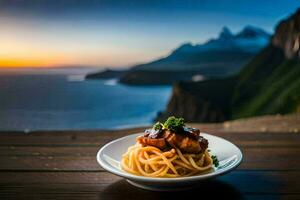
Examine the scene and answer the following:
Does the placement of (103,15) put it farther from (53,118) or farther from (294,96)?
(294,96)

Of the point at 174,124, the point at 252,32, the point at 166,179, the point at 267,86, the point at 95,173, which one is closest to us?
the point at 166,179

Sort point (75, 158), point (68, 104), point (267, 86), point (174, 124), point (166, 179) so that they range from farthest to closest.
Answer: point (267, 86)
point (68, 104)
point (75, 158)
point (174, 124)
point (166, 179)

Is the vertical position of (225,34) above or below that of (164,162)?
above

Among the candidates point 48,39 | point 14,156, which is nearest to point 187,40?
point 48,39

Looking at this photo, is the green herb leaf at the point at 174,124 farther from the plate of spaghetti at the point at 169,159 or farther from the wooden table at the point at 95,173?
the wooden table at the point at 95,173

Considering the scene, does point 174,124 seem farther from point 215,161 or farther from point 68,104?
point 68,104

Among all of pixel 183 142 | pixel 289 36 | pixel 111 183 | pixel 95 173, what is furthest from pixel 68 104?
pixel 183 142
